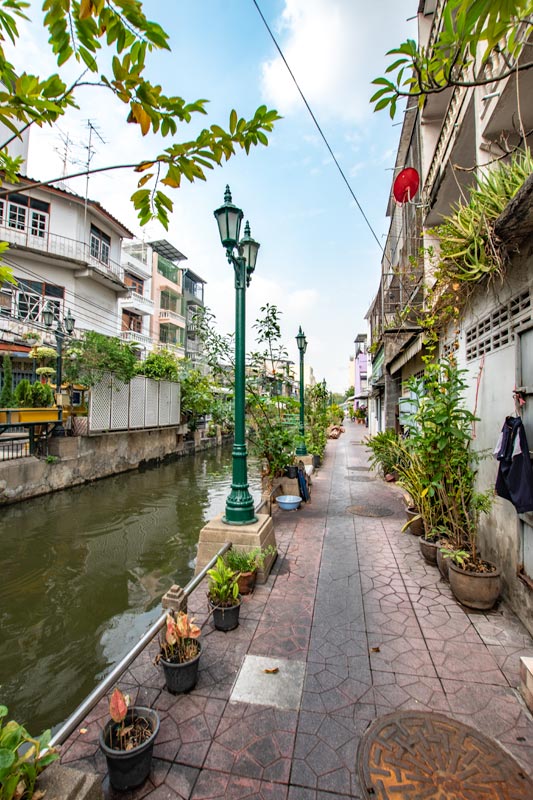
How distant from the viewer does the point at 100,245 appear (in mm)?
21141

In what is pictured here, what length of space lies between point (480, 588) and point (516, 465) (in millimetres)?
1346

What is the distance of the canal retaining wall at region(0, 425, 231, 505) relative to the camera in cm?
1007

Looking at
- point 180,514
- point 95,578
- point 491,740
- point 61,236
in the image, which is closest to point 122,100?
point 491,740

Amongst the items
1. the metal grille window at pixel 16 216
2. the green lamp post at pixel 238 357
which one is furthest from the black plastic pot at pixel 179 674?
the metal grille window at pixel 16 216

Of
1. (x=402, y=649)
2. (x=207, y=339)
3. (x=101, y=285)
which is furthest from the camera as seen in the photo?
(x=101, y=285)

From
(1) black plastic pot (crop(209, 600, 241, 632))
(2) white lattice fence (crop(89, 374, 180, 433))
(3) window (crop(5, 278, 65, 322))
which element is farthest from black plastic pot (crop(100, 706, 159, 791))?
(3) window (crop(5, 278, 65, 322))

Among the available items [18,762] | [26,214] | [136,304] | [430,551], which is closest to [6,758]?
[18,762]

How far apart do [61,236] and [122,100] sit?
20951 millimetres

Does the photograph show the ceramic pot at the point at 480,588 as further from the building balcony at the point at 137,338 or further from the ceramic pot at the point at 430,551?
the building balcony at the point at 137,338

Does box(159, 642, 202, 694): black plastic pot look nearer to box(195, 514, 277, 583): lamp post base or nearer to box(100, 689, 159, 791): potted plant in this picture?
box(100, 689, 159, 791): potted plant

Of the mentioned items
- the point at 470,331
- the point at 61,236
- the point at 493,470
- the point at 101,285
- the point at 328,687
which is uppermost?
the point at 61,236

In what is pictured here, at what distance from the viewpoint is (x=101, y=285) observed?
2134 centimetres

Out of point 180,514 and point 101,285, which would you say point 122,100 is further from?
point 101,285

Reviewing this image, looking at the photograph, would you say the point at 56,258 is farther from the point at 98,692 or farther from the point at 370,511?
the point at 98,692
